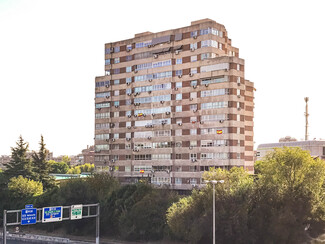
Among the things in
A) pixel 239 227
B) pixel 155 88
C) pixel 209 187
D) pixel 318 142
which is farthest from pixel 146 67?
pixel 318 142

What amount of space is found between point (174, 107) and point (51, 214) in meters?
48.3

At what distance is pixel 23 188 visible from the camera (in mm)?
98688

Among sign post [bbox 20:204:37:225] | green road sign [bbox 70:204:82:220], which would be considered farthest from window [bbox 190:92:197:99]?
sign post [bbox 20:204:37:225]

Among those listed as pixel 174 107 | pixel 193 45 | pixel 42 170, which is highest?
pixel 193 45

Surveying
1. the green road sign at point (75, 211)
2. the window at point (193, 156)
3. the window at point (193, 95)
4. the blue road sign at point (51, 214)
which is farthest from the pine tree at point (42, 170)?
the blue road sign at point (51, 214)

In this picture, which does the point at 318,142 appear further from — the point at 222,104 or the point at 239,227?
the point at 239,227

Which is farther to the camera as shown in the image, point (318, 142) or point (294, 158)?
point (318, 142)

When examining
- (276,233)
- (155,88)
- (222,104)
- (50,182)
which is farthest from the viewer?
(50,182)

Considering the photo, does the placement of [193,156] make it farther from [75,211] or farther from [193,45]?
[75,211]

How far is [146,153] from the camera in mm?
101500

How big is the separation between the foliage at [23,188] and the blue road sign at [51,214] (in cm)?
4718

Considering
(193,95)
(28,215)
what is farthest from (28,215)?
(193,95)

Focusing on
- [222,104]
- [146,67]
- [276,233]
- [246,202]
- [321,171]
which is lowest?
[276,233]

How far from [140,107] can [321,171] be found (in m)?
50.6
